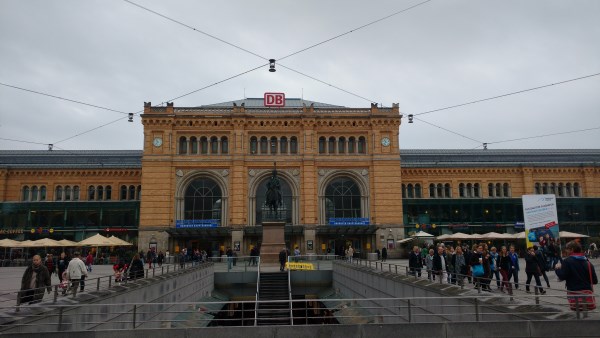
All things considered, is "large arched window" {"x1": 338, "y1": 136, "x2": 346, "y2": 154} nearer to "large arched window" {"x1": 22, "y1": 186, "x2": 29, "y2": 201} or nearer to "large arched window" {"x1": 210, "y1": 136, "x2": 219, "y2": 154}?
"large arched window" {"x1": 210, "y1": 136, "x2": 219, "y2": 154}

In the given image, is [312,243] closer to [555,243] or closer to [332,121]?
[332,121]

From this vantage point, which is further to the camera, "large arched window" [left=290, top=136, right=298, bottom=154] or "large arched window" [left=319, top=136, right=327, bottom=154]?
"large arched window" [left=319, top=136, right=327, bottom=154]

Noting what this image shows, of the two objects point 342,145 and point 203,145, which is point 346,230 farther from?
point 203,145

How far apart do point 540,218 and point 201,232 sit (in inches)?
1313

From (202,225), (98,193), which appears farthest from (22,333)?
(98,193)

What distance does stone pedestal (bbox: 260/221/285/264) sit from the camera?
38.8 metres

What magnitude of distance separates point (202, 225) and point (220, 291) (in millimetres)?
16466

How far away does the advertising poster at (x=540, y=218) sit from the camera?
91.0 ft

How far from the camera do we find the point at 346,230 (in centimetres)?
5228

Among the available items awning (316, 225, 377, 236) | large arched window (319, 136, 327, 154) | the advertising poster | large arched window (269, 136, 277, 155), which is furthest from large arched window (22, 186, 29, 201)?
the advertising poster

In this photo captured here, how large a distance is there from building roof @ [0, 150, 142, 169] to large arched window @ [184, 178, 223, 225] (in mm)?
9652

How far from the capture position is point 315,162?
176 feet

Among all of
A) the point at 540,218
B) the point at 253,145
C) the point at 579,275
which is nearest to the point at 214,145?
the point at 253,145

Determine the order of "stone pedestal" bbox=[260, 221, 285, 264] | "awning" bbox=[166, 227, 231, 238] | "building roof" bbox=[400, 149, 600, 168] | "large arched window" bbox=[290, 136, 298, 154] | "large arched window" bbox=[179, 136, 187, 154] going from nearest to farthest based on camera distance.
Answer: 1. "stone pedestal" bbox=[260, 221, 285, 264]
2. "awning" bbox=[166, 227, 231, 238]
3. "large arched window" bbox=[179, 136, 187, 154]
4. "large arched window" bbox=[290, 136, 298, 154]
5. "building roof" bbox=[400, 149, 600, 168]
